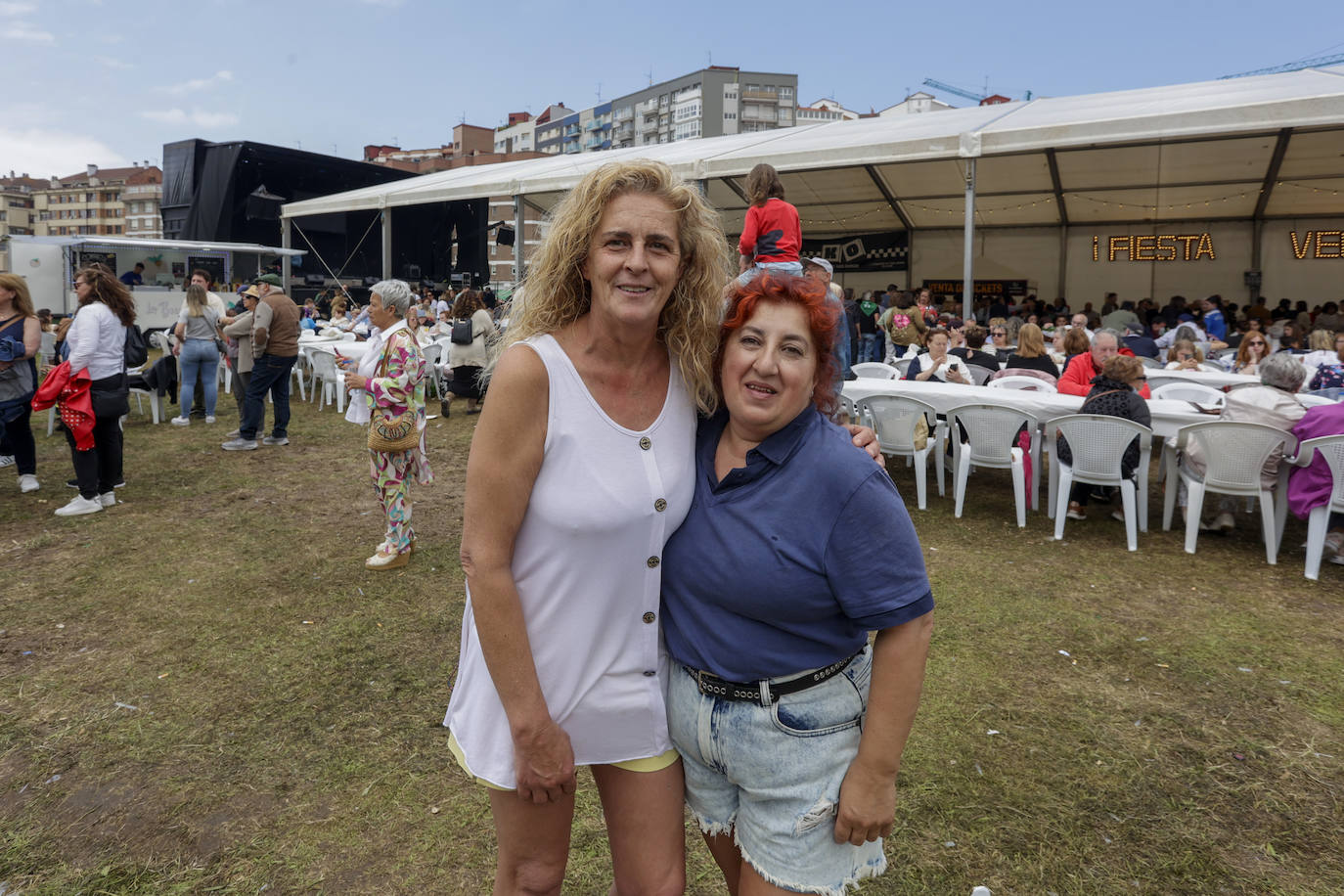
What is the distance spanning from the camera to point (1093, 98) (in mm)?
12844

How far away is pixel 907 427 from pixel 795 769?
545 cm

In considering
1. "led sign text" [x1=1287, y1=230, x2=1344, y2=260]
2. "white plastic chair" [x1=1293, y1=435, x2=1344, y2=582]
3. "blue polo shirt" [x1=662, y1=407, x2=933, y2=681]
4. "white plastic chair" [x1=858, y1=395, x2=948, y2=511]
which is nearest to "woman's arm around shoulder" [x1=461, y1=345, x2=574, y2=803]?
"blue polo shirt" [x1=662, y1=407, x2=933, y2=681]

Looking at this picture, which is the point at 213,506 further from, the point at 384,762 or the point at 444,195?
the point at 444,195

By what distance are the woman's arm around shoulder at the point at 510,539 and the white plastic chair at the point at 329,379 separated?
9571mm

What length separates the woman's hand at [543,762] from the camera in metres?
1.37

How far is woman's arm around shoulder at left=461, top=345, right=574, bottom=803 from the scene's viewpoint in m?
1.32

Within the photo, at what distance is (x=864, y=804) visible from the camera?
131 cm

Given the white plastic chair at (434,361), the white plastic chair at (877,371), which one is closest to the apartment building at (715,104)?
the white plastic chair at (434,361)

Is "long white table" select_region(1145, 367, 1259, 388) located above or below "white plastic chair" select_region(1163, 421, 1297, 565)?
above

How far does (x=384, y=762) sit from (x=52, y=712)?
59.4 inches

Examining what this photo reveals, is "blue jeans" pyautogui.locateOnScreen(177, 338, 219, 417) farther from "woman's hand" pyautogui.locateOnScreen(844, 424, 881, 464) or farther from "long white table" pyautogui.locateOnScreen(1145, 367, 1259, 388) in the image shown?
"long white table" pyautogui.locateOnScreen(1145, 367, 1259, 388)

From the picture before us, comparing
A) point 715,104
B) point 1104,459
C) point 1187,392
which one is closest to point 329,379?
point 1104,459

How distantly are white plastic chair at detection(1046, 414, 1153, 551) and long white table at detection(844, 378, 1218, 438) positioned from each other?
304 millimetres

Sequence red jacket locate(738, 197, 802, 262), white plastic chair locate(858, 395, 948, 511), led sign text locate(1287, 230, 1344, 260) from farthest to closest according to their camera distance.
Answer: led sign text locate(1287, 230, 1344, 260), white plastic chair locate(858, 395, 948, 511), red jacket locate(738, 197, 802, 262)
